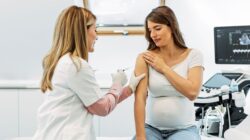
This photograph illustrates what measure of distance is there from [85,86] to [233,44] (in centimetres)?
137

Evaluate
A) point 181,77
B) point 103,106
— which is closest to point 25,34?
point 103,106

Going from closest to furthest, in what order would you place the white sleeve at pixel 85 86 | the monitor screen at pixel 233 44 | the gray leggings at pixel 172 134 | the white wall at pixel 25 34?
the white sleeve at pixel 85 86
the gray leggings at pixel 172 134
the monitor screen at pixel 233 44
the white wall at pixel 25 34

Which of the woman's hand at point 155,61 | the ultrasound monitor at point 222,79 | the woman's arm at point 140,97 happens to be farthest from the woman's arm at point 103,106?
the ultrasound monitor at point 222,79

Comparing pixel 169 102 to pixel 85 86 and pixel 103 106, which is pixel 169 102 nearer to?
pixel 103 106

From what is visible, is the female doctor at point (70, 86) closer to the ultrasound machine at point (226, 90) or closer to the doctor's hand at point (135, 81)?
the doctor's hand at point (135, 81)

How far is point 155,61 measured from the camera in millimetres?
1989

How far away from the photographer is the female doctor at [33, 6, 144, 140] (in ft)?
5.73

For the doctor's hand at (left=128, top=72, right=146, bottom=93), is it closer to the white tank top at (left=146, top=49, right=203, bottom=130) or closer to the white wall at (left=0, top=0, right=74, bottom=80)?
the white tank top at (left=146, top=49, right=203, bottom=130)

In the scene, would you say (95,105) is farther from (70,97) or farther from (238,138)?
(238,138)

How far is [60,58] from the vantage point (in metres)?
1.78

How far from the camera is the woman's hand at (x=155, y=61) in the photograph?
Result: 77.5 inches

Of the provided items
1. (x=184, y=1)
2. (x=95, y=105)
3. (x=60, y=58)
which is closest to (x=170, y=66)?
(x=95, y=105)

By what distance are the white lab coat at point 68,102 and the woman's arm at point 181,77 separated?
0.39 meters

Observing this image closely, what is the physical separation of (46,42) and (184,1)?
1319 millimetres
